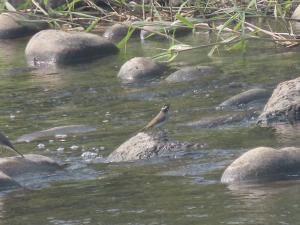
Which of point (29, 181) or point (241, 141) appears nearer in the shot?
point (29, 181)

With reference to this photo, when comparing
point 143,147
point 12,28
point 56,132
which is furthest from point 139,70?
point 12,28

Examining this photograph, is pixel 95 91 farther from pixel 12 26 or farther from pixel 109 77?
pixel 12 26

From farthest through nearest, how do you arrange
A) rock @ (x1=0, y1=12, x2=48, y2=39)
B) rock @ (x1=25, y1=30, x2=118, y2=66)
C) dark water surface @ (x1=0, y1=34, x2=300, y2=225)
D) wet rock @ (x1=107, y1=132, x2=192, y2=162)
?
rock @ (x1=0, y1=12, x2=48, y2=39)
rock @ (x1=25, y1=30, x2=118, y2=66)
wet rock @ (x1=107, y1=132, x2=192, y2=162)
dark water surface @ (x1=0, y1=34, x2=300, y2=225)

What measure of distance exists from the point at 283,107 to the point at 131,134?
1.57m

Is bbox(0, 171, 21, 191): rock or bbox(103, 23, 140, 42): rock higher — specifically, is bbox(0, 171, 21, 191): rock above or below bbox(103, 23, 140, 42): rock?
above

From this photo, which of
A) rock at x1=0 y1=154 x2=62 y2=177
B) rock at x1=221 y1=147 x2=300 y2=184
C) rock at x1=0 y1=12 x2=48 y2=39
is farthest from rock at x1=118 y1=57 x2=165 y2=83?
rock at x1=221 y1=147 x2=300 y2=184

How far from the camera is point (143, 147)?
31.6ft

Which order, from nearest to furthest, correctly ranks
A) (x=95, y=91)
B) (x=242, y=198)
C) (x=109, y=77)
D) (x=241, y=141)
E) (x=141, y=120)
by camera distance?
(x=242, y=198) < (x=241, y=141) < (x=141, y=120) < (x=95, y=91) < (x=109, y=77)

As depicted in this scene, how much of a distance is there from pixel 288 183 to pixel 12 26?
13132 mm

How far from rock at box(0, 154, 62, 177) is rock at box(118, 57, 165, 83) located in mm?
5190

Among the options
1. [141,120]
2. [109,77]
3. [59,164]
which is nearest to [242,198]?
[59,164]

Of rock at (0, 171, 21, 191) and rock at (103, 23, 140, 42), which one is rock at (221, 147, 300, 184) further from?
rock at (103, 23, 140, 42)

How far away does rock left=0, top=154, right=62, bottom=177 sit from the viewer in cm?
930

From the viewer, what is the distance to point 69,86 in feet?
48.1
